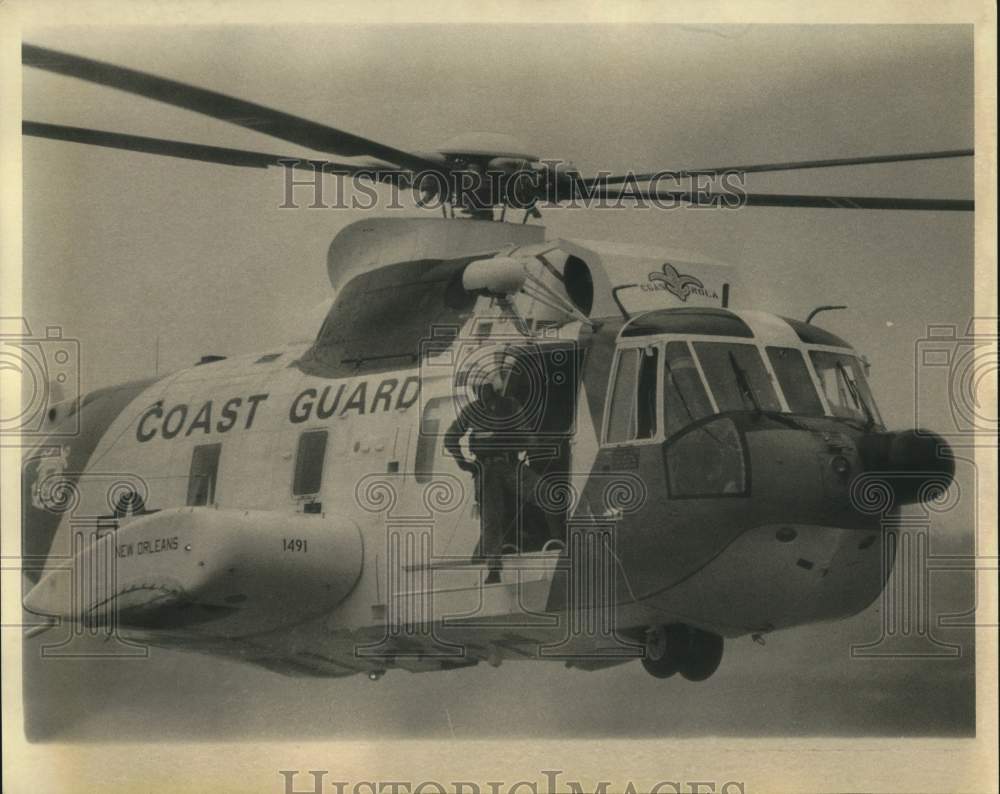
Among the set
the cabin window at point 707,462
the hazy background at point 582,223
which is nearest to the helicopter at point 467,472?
the cabin window at point 707,462

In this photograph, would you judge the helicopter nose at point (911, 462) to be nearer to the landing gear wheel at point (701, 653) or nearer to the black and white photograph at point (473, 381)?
the black and white photograph at point (473, 381)

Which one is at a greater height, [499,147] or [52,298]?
[499,147]

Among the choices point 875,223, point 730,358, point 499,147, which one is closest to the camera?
point 730,358

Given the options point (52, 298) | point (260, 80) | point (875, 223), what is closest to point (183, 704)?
point (52, 298)

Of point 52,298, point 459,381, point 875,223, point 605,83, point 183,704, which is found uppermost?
point 605,83

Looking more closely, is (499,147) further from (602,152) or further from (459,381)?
(459,381)

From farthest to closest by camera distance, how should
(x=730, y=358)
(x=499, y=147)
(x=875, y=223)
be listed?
(x=875, y=223) → (x=499, y=147) → (x=730, y=358)

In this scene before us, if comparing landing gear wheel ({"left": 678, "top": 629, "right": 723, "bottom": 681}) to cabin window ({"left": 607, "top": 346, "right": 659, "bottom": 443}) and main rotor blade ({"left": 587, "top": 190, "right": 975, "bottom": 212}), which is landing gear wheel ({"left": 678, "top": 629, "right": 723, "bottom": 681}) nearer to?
cabin window ({"left": 607, "top": 346, "right": 659, "bottom": 443})
